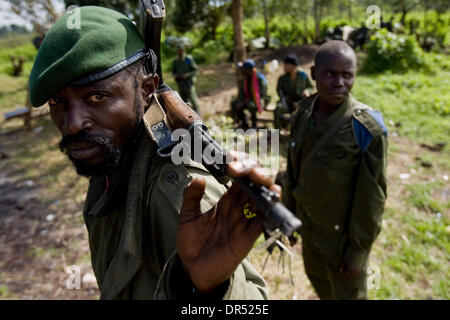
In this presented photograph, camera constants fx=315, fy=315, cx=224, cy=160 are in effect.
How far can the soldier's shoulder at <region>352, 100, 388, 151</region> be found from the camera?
222 cm

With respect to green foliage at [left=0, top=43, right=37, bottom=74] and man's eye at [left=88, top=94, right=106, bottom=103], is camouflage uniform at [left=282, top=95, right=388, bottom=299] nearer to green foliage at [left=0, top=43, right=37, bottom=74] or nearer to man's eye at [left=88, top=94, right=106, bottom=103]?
man's eye at [left=88, top=94, right=106, bottom=103]

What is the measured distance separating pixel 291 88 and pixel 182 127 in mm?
6296

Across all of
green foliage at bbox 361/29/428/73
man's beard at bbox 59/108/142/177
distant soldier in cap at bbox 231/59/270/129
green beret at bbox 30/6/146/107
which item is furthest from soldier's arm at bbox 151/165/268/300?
green foliage at bbox 361/29/428/73

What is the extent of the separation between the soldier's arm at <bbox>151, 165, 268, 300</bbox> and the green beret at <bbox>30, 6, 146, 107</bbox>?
0.49 m

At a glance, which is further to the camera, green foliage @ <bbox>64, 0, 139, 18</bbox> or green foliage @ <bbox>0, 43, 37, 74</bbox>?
green foliage @ <bbox>0, 43, 37, 74</bbox>

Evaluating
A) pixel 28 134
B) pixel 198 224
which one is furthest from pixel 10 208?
pixel 198 224

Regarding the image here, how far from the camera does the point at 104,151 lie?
1299mm

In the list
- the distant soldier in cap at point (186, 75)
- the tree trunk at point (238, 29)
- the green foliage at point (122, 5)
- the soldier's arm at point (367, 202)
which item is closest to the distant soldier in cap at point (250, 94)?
the tree trunk at point (238, 29)

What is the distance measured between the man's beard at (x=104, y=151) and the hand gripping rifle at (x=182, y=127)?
13 centimetres

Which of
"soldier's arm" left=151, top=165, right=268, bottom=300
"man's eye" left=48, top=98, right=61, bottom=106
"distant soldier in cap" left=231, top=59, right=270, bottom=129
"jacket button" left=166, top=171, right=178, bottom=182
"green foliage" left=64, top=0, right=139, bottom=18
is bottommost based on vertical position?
"distant soldier in cap" left=231, top=59, right=270, bottom=129

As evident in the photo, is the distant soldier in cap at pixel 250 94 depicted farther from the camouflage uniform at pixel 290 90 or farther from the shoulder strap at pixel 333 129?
the shoulder strap at pixel 333 129

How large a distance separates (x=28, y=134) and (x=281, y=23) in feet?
60.4

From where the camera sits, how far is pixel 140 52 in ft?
4.57

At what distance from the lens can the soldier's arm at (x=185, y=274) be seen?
1073 mm
